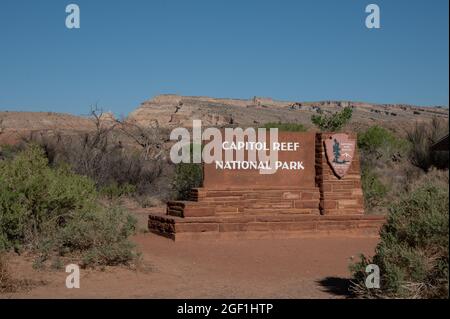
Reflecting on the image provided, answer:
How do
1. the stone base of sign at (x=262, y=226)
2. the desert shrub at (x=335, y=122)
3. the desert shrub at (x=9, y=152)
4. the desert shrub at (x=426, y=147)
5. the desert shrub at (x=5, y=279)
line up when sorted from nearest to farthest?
the desert shrub at (x=5, y=279)
the stone base of sign at (x=262, y=226)
the desert shrub at (x=9, y=152)
the desert shrub at (x=335, y=122)
the desert shrub at (x=426, y=147)

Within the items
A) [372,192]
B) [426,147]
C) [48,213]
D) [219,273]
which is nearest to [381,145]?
[426,147]

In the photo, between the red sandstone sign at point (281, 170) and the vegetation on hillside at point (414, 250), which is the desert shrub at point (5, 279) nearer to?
the vegetation on hillside at point (414, 250)

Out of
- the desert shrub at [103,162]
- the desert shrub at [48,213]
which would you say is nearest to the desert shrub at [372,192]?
the desert shrub at [103,162]

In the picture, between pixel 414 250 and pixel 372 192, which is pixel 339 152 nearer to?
pixel 372 192

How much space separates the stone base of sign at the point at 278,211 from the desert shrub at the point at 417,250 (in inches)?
262

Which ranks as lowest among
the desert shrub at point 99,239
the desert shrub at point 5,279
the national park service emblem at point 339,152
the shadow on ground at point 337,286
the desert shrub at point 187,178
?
the shadow on ground at point 337,286

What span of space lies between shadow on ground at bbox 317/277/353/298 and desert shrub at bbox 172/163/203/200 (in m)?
11.0

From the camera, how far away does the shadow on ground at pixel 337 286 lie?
8800 millimetres

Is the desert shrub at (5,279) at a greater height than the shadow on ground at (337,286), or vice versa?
the desert shrub at (5,279)

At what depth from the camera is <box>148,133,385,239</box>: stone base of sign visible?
14.8 meters

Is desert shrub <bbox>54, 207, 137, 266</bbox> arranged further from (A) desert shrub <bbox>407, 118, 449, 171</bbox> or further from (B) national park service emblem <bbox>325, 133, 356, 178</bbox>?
(A) desert shrub <bbox>407, 118, 449, 171</bbox>

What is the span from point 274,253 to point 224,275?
2.74 m
